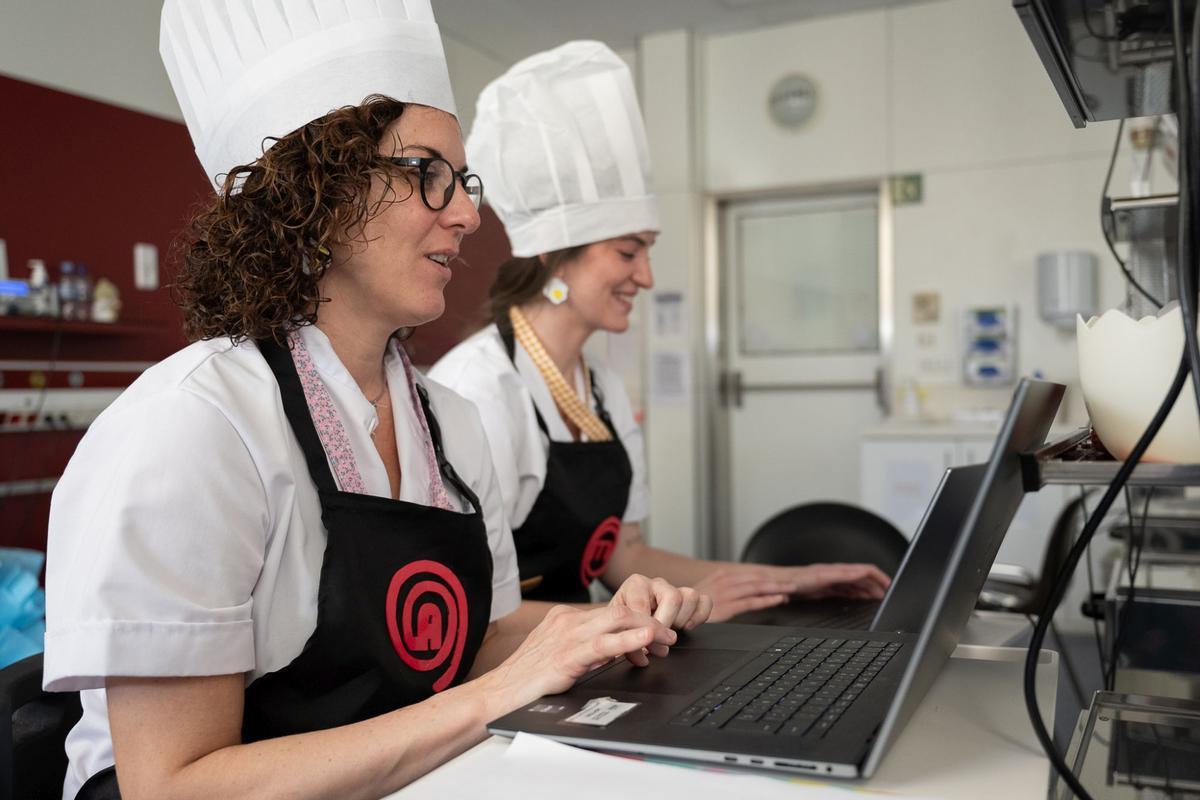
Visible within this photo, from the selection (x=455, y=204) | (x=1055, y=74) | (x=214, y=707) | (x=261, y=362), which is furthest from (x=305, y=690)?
(x=1055, y=74)

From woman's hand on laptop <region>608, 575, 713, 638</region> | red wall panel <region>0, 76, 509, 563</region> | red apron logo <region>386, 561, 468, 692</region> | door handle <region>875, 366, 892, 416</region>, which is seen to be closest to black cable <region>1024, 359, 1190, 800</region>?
woman's hand on laptop <region>608, 575, 713, 638</region>

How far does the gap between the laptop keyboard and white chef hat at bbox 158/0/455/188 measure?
73cm

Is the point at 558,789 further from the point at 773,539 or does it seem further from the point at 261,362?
the point at 773,539

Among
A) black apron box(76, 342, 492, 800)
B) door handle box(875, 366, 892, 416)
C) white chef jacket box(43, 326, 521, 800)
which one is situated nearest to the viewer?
white chef jacket box(43, 326, 521, 800)

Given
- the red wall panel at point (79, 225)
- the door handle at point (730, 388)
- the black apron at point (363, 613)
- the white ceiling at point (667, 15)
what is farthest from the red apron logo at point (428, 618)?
the door handle at point (730, 388)

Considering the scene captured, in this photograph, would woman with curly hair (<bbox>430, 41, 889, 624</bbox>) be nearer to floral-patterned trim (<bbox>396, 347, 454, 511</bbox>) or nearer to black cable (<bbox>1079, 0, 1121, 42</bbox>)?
floral-patterned trim (<bbox>396, 347, 454, 511</bbox>)

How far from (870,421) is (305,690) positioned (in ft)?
15.0

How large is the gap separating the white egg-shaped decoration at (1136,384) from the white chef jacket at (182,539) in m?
0.71

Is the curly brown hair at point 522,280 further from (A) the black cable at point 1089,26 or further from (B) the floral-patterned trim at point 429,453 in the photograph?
(A) the black cable at point 1089,26

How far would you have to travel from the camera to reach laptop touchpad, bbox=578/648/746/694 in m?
0.84

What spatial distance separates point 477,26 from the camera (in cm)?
160

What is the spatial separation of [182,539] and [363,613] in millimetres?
189

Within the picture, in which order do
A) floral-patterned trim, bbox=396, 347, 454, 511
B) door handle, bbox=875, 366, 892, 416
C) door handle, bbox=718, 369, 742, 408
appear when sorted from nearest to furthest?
floral-patterned trim, bbox=396, 347, 454, 511
door handle, bbox=875, 366, 892, 416
door handle, bbox=718, 369, 742, 408

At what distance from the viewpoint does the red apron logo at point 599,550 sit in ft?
6.05
